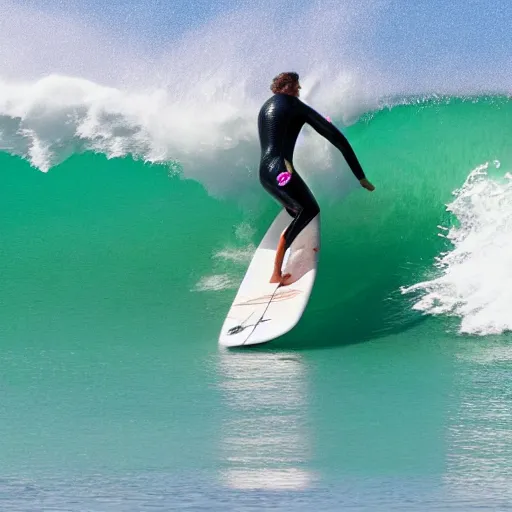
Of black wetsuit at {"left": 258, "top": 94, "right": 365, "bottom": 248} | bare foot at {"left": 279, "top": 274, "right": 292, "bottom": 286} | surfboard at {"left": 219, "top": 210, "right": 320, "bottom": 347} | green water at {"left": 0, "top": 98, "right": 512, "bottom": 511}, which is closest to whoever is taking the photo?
green water at {"left": 0, "top": 98, "right": 512, "bottom": 511}

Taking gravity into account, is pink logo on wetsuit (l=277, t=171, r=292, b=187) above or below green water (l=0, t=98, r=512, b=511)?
above

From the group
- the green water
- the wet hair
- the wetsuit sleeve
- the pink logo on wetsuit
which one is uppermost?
the wet hair

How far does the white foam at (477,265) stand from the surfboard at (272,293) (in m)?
0.90

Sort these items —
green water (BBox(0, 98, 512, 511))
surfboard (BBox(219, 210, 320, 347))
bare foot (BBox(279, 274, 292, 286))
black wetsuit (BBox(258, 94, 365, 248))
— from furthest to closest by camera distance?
1. bare foot (BBox(279, 274, 292, 286))
2. black wetsuit (BBox(258, 94, 365, 248))
3. surfboard (BBox(219, 210, 320, 347))
4. green water (BBox(0, 98, 512, 511))

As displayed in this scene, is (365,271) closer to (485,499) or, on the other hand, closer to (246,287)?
(246,287)

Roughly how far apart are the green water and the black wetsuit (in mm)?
809

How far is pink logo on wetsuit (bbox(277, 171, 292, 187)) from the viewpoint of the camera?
6.87 metres

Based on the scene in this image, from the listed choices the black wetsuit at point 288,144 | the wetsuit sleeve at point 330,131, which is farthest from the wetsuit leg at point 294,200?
the wetsuit sleeve at point 330,131

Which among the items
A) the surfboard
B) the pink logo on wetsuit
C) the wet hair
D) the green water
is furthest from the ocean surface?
the wet hair

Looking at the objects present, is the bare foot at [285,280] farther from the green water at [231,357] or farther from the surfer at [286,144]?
the green water at [231,357]

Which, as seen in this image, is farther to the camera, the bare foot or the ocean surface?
the bare foot

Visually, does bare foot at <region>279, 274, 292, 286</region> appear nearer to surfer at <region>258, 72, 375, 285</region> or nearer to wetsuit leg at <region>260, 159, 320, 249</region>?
surfer at <region>258, 72, 375, 285</region>

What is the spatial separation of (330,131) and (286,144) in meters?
0.32

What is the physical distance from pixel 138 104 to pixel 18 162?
4.16 ft
